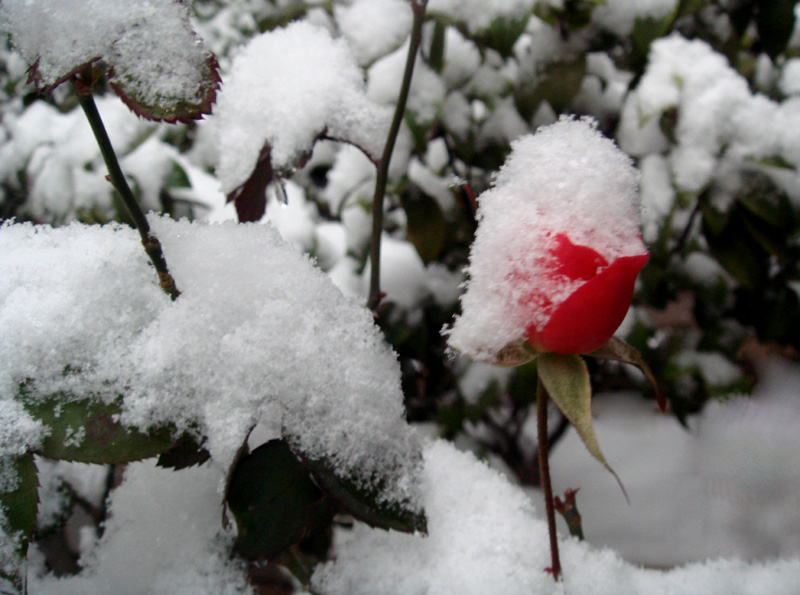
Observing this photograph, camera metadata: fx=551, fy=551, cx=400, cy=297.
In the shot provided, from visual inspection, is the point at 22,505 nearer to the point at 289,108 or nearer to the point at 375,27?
the point at 289,108

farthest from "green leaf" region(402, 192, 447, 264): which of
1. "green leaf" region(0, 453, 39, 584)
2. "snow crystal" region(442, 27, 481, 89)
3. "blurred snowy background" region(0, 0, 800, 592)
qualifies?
"green leaf" region(0, 453, 39, 584)

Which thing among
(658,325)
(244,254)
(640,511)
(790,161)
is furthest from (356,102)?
(640,511)

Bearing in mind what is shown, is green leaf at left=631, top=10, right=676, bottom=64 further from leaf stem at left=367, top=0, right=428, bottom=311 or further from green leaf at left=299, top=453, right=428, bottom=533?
green leaf at left=299, top=453, right=428, bottom=533

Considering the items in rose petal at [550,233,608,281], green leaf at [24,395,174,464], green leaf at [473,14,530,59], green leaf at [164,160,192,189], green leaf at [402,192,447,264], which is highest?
green leaf at [473,14,530,59]

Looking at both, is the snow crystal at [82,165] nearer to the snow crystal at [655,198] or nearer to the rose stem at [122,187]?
the rose stem at [122,187]

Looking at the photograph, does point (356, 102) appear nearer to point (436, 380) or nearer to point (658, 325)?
point (436, 380)

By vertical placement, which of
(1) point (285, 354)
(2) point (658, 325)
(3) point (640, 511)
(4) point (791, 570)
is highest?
(1) point (285, 354)

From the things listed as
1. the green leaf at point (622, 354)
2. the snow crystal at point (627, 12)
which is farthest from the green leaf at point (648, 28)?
the green leaf at point (622, 354)
